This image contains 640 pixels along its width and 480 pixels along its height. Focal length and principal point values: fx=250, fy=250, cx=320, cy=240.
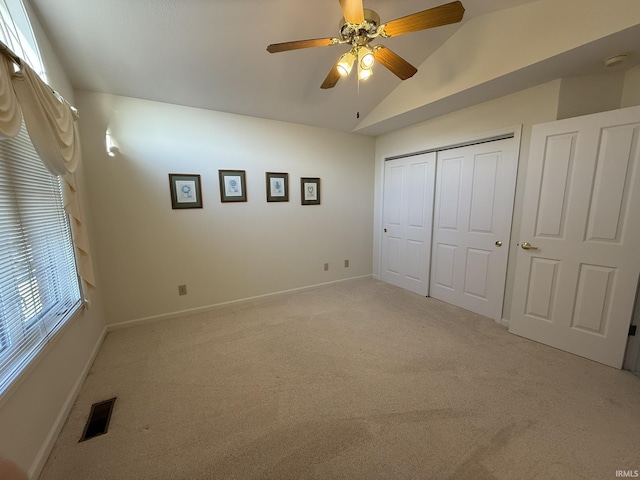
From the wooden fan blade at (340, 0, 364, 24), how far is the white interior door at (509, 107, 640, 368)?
192 cm

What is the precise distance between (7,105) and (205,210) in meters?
1.89

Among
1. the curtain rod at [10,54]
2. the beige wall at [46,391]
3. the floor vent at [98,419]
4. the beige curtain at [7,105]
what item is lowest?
the floor vent at [98,419]

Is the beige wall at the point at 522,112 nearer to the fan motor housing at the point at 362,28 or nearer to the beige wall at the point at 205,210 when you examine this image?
the beige wall at the point at 205,210

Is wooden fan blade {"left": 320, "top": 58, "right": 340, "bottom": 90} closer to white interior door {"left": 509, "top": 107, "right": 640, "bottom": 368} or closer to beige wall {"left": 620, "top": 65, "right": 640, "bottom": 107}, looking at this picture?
white interior door {"left": 509, "top": 107, "right": 640, "bottom": 368}

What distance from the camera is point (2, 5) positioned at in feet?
4.48

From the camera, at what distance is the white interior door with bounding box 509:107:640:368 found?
1.89 m

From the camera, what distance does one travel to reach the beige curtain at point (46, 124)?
1.13m

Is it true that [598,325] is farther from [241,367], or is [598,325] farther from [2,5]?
[2,5]

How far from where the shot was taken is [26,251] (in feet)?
4.67

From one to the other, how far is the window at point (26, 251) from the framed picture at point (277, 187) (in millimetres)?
1955

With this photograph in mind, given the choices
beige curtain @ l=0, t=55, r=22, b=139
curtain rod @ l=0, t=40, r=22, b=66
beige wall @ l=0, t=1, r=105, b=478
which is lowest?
beige wall @ l=0, t=1, r=105, b=478

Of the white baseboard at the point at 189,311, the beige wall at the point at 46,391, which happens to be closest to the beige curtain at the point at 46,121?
the beige wall at the point at 46,391

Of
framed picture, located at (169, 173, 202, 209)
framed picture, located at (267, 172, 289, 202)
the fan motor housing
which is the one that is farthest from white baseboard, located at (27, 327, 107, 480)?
the fan motor housing

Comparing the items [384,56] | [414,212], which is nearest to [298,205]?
[414,212]
